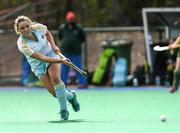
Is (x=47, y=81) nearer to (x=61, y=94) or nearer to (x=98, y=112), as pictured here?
(x=61, y=94)

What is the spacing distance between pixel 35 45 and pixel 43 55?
22 cm

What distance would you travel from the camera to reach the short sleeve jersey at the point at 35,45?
12.2m

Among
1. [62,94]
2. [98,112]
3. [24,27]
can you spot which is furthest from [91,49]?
[24,27]

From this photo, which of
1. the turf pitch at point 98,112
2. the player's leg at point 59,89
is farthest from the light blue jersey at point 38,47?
the turf pitch at point 98,112

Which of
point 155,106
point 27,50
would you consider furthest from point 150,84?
point 27,50

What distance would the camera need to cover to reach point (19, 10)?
96.4 feet

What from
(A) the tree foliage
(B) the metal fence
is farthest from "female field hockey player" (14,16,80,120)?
(A) the tree foliage

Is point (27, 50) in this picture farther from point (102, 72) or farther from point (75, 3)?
point (75, 3)

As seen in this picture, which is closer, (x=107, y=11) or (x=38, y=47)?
(x=38, y=47)

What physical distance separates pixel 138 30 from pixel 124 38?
54cm

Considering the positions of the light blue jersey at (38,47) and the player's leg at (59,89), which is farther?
the player's leg at (59,89)

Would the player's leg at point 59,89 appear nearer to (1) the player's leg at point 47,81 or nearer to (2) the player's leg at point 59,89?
(2) the player's leg at point 59,89

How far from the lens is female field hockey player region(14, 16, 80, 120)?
39.6 ft

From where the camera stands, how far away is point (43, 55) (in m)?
12.3
